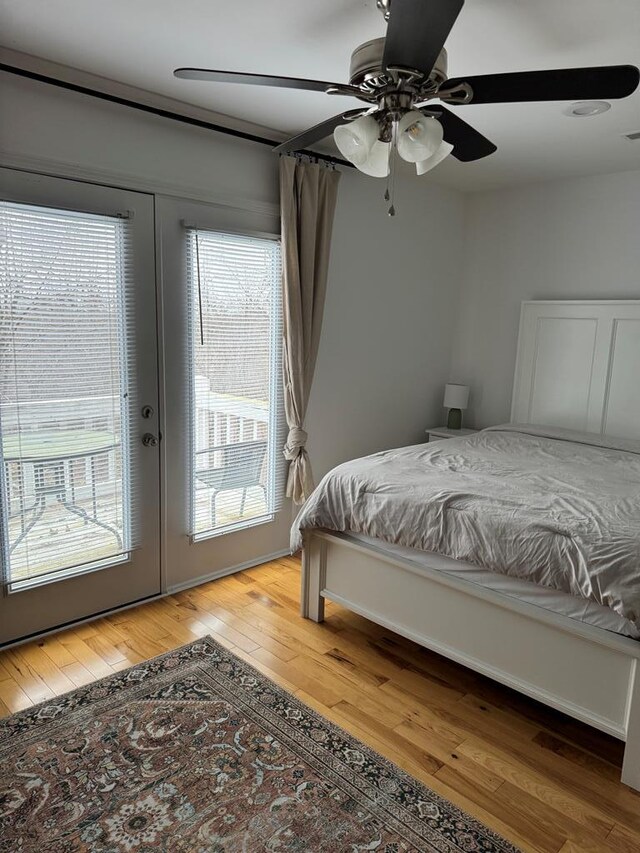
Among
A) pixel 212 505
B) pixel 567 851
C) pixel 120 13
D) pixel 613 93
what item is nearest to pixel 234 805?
pixel 567 851

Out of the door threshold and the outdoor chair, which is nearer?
the door threshold

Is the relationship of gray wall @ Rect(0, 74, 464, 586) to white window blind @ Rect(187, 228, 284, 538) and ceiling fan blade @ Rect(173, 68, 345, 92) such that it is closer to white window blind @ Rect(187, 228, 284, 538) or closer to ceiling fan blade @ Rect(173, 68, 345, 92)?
white window blind @ Rect(187, 228, 284, 538)

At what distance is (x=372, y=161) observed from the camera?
190cm

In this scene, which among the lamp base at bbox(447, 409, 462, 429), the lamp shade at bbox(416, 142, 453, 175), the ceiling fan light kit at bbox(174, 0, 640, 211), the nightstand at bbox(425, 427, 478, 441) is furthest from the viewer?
the lamp base at bbox(447, 409, 462, 429)

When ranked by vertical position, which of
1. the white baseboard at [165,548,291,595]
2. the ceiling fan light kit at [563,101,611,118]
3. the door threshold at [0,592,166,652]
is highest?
the ceiling fan light kit at [563,101,611,118]

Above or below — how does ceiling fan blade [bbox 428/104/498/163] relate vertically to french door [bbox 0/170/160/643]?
above

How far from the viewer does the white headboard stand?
3.97 m

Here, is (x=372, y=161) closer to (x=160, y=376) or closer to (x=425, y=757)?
(x=160, y=376)

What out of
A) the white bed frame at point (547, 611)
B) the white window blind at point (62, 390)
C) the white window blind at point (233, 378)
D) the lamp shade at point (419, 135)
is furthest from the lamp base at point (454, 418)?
the lamp shade at point (419, 135)

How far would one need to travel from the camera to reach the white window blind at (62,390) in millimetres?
2592

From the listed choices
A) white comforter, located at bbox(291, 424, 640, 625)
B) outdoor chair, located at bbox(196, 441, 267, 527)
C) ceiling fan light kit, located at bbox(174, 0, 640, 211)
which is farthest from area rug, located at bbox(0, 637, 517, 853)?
ceiling fan light kit, located at bbox(174, 0, 640, 211)

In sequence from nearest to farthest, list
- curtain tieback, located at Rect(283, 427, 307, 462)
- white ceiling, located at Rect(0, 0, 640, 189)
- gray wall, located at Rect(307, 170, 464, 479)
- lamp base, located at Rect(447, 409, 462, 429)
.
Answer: white ceiling, located at Rect(0, 0, 640, 189) → curtain tieback, located at Rect(283, 427, 307, 462) → gray wall, located at Rect(307, 170, 464, 479) → lamp base, located at Rect(447, 409, 462, 429)

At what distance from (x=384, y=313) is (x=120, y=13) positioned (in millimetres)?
2576

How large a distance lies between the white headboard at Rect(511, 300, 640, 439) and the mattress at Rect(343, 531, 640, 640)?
2232mm
